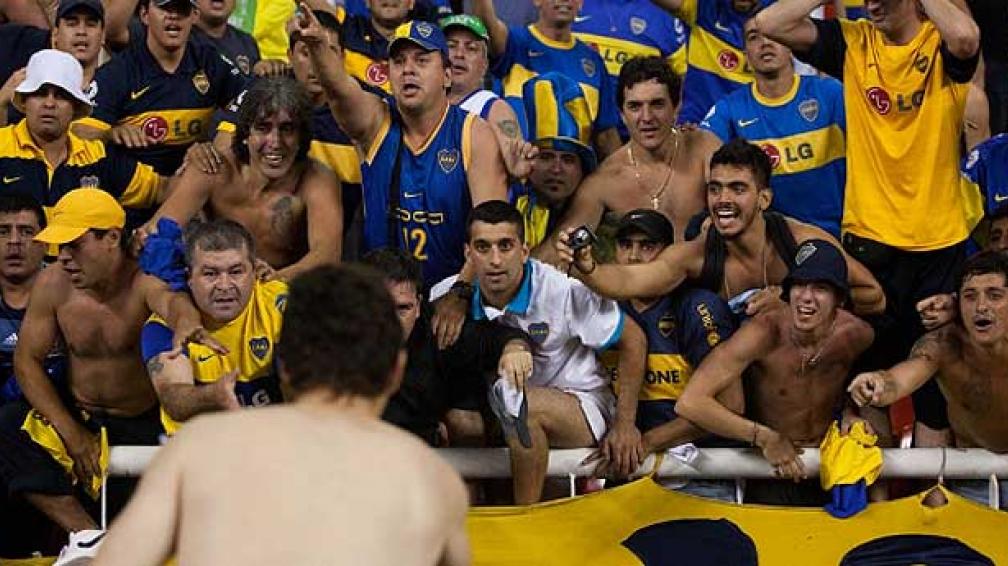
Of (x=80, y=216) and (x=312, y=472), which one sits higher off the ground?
(x=80, y=216)

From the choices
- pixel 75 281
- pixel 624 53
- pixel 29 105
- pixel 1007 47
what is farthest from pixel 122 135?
pixel 1007 47

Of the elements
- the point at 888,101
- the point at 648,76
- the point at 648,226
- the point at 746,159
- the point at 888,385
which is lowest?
the point at 888,385

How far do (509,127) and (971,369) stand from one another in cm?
220

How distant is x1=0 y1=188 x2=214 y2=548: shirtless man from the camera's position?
7176 mm

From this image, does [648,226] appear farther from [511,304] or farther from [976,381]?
[976,381]

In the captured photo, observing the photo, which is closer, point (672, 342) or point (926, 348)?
point (926, 348)

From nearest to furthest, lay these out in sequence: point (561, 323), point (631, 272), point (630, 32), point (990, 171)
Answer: point (561, 323), point (631, 272), point (990, 171), point (630, 32)

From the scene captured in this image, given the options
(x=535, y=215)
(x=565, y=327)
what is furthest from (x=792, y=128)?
(x=565, y=327)

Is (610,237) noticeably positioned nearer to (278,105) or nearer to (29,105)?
(278,105)

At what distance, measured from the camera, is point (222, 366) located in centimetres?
688

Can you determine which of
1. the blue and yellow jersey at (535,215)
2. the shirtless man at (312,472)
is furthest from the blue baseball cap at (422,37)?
the shirtless man at (312,472)

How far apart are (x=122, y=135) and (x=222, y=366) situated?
178cm

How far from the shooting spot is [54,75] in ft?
26.3

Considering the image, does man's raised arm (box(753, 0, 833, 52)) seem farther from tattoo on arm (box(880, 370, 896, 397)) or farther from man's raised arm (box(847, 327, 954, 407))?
tattoo on arm (box(880, 370, 896, 397))
